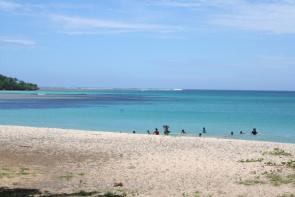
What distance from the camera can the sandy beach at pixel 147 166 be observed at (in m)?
14.4

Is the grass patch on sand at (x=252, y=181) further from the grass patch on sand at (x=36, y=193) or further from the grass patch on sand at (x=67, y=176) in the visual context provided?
the grass patch on sand at (x=67, y=176)

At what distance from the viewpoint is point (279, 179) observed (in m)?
15.8

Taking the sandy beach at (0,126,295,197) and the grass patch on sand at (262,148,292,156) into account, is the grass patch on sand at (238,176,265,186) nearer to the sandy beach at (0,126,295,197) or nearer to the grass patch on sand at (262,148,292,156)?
the sandy beach at (0,126,295,197)

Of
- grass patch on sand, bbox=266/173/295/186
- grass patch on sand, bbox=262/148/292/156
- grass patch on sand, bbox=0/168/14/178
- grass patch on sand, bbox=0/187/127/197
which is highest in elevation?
grass patch on sand, bbox=266/173/295/186

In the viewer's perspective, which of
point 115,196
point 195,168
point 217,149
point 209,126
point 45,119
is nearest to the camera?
point 115,196

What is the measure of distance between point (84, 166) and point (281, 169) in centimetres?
692

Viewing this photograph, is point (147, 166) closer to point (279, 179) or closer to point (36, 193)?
point (279, 179)

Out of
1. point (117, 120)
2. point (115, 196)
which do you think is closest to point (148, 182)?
point (115, 196)

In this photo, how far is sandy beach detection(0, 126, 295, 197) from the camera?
14.4 m

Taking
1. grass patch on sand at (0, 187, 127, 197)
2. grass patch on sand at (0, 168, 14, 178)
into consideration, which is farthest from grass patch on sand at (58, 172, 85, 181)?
grass patch on sand at (0, 187, 127, 197)

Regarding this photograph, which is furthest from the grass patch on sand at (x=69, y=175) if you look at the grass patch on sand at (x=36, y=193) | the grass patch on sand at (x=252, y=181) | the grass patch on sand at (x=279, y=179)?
the grass patch on sand at (x=279, y=179)

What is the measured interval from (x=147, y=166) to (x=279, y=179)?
4.86 m

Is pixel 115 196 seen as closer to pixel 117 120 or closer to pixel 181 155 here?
pixel 181 155

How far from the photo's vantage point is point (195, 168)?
18188 millimetres
